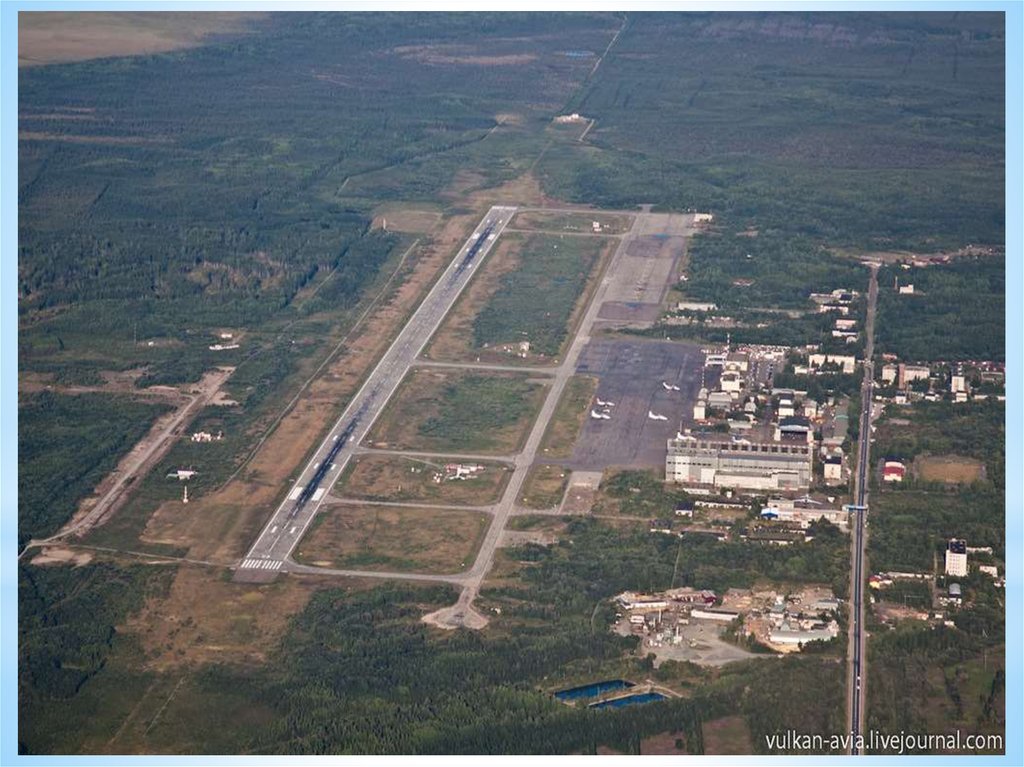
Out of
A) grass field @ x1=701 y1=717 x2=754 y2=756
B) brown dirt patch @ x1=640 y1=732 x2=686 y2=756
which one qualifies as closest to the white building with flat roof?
grass field @ x1=701 y1=717 x2=754 y2=756

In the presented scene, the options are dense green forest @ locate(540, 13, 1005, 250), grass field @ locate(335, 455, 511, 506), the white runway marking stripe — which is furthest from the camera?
dense green forest @ locate(540, 13, 1005, 250)

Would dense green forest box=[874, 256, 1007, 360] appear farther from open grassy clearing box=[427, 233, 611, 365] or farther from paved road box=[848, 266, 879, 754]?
open grassy clearing box=[427, 233, 611, 365]

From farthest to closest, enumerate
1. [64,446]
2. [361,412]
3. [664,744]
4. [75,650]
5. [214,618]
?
[361,412], [64,446], [214,618], [75,650], [664,744]

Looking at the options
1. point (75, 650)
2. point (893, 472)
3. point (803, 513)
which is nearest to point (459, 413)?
point (803, 513)

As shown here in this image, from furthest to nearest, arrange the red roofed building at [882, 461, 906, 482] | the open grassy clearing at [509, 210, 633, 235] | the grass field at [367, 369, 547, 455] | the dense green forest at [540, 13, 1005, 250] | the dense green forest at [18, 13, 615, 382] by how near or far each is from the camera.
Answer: the dense green forest at [540, 13, 1005, 250], the open grassy clearing at [509, 210, 633, 235], the dense green forest at [18, 13, 615, 382], the grass field at [367, 369, 547, 455], the red roofed building at [882, 461, 906, 482]

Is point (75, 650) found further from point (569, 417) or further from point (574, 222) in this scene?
point (574, 222)

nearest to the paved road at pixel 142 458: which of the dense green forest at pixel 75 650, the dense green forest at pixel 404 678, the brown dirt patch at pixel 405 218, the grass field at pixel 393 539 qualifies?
the dense green forest at pixel 75 650
